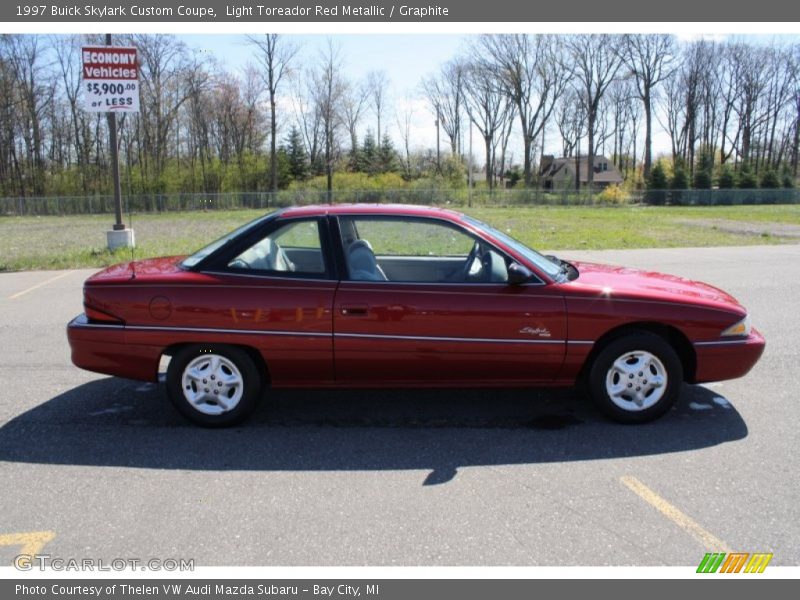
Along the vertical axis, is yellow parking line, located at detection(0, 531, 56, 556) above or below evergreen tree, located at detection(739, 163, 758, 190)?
below

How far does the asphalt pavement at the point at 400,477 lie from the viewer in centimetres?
296

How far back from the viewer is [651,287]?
4.56 meters

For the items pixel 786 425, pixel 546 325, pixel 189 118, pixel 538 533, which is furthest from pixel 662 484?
pixel 189 118

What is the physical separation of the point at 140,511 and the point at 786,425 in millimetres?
4315

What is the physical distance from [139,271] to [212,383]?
110cm

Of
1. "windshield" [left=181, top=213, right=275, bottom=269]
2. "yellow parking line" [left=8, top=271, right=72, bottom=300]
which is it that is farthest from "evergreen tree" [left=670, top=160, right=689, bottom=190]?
"windshield" [left=181, top=213, right=275, bottom=269]

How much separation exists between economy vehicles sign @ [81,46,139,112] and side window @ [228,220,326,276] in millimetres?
9247

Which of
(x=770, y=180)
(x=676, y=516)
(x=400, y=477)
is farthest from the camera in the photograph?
(x=770, y=180)

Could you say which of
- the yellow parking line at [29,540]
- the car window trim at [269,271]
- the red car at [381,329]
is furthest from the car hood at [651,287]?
the yellow parking line at [29,540]

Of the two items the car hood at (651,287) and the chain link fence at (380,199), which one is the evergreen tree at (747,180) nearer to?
the chain link fence at (380,199)

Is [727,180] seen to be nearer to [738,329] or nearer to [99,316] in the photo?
[738,329]

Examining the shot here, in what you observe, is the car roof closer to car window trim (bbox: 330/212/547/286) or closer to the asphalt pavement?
car window trim (bbox: 330/212/547/286)

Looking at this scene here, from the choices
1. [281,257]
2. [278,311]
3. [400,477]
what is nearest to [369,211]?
[281,257]

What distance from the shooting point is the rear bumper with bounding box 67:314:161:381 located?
14.1 feet
